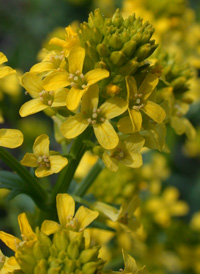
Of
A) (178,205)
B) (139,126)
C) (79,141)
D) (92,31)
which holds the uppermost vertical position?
(92,31)

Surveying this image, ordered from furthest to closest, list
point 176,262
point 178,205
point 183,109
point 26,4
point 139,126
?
point 26,4 → point 178,205 → point 176,262 → point 183,109 → point 139,126

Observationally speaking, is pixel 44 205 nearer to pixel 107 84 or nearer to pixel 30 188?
pixel 30 188

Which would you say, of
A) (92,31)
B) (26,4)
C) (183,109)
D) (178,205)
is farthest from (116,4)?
(92,31)

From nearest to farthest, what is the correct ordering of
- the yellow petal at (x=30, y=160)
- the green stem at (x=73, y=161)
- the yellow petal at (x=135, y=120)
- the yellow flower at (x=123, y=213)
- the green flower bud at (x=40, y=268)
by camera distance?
the green flower bud at (x=40, y=268) < the yellow petal at (x=135, y=120) < the yellow petal at (x=30, y=160) < the green stem at (x=73, y=161) < the yellow flower at (x=123, y=213)

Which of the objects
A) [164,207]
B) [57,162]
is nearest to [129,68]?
[57,162]

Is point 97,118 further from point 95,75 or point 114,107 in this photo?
point 95,75

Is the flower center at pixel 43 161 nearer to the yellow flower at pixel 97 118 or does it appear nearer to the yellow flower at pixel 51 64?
the yellow flower at pixel 97 118

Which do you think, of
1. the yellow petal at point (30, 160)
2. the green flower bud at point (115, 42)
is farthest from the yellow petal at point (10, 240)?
the green flower bud at point (115, 42)
